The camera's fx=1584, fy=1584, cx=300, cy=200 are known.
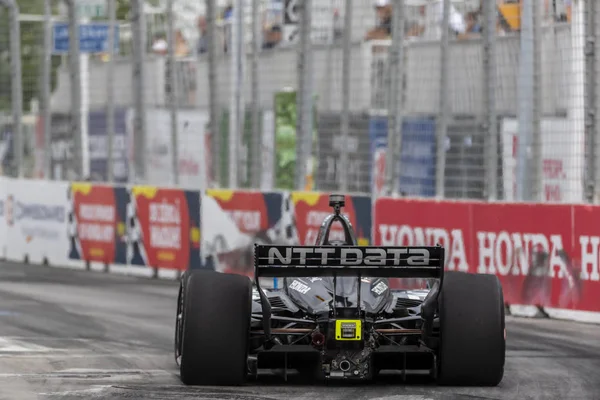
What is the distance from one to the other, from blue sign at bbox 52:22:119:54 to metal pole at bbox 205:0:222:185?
8.21m

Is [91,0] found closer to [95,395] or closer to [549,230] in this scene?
[549,230]

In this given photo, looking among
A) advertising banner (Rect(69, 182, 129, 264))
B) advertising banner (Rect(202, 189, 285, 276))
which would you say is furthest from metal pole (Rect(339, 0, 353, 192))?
advertising banner (Rect(69, 182, 129, 264))

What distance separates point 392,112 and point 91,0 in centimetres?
1257

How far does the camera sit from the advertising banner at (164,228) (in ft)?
69.9

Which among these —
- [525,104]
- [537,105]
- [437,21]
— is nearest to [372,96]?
[437,21]

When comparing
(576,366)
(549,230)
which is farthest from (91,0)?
(576,366)

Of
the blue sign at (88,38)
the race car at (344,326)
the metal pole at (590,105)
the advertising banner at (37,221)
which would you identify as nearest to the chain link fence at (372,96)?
the metal pole at (590,105)

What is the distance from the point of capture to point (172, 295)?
744 inches

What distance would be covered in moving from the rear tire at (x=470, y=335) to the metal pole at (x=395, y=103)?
8.82 meters

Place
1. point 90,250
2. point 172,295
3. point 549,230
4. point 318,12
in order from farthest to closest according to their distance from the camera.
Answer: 1. point 90,250
2. point 318,12
3. point 172,295
4. point 549,230

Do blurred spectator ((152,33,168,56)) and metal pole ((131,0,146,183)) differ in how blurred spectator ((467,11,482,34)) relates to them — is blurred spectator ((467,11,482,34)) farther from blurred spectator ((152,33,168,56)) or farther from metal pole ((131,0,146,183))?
blurred spectator ((152,33,168,56))

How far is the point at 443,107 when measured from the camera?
1883cm

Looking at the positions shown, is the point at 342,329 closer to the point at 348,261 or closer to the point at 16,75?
the point at 348,261

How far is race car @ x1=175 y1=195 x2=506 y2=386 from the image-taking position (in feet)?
33.1
